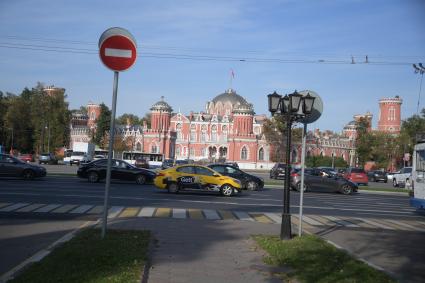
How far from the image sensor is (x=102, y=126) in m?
97.8

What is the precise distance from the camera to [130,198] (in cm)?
2091

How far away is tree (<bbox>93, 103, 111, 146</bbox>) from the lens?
97.8m

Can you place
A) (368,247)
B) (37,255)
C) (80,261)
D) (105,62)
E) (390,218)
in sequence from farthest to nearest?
1. (390,218)
2. (368,247)
3. (105,62)
4. (37,255)
5. (80,261)

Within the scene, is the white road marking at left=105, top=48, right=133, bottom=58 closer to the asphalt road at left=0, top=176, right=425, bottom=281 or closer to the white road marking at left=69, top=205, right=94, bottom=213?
the asphalt road at left=0, top=176, right=425, bottom=281

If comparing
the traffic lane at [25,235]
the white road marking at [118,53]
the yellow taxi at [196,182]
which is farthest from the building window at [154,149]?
the white road marking at [118,53]

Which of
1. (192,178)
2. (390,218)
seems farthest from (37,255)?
(192,178)

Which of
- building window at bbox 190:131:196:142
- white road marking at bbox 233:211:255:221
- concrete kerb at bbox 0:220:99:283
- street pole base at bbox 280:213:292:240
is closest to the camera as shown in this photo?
concrete kerb at bbox 0:220:99:283

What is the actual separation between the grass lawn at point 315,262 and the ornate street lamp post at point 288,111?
40 cm

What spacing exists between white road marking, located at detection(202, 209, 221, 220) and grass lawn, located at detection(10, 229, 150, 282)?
5.19 meters

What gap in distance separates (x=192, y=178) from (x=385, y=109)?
111 m

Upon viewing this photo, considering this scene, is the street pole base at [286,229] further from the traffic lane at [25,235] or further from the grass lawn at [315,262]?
the traffic lane at [25,235]

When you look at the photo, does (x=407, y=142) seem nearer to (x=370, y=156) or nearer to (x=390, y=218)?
(x=370, y=156)

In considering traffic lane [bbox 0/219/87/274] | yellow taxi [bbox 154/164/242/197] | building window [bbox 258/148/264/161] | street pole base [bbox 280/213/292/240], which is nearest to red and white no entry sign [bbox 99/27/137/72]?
traffic lane [bbox 0/219/87/274]

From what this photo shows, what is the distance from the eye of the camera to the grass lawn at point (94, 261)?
6.83 m
